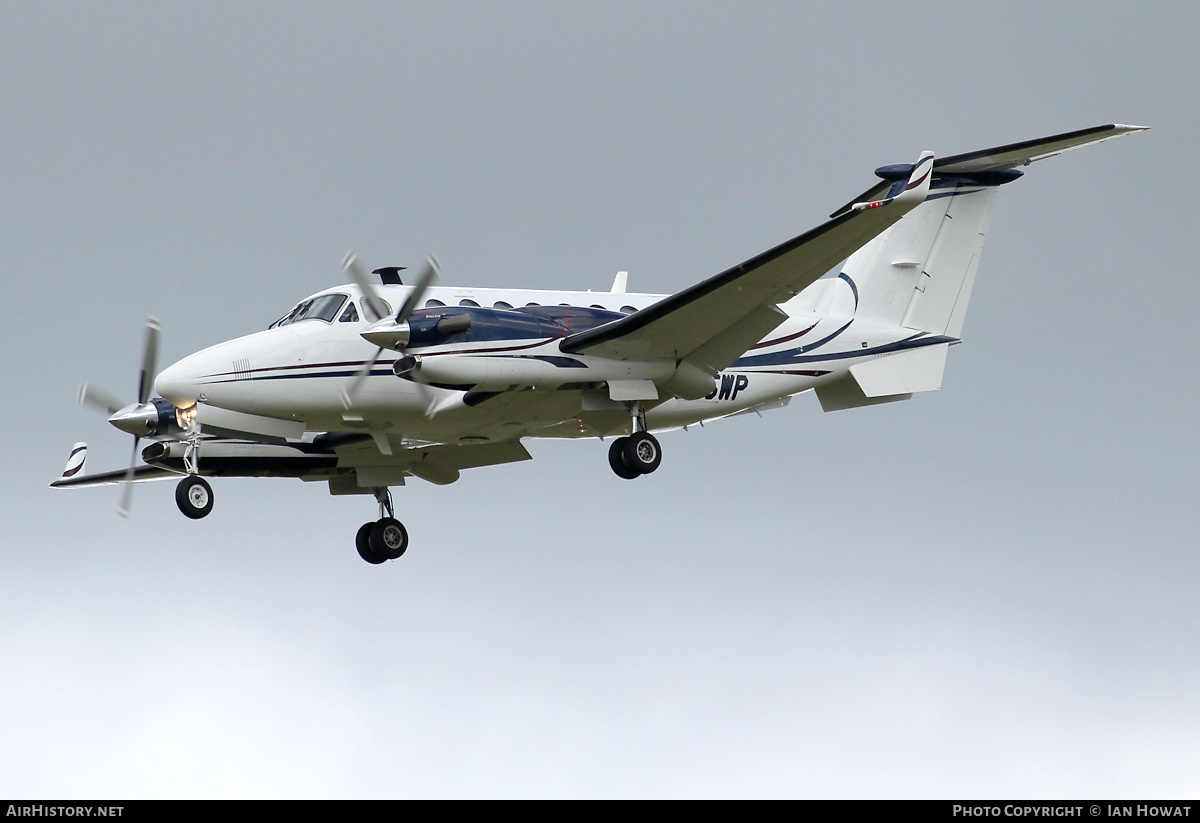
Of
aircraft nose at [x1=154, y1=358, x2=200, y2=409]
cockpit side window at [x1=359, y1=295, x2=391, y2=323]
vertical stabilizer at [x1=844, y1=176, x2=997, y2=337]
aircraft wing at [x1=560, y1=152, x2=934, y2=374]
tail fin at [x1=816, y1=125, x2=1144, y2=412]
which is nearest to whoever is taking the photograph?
aircraft wing at [x1=560, y1=152, x2=934, y2=374]

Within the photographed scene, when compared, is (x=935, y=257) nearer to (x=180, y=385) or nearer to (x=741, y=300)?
(x=741, y=300)

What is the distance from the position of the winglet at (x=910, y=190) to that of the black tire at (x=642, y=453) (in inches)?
160

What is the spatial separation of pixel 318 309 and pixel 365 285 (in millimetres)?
823

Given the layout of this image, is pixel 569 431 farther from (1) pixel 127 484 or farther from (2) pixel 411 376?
(1) pixel 127 484

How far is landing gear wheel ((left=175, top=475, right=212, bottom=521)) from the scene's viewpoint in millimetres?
18484

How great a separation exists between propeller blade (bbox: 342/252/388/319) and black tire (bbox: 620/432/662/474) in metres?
3.57

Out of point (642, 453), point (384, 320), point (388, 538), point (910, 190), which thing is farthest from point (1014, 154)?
point (388, 538)

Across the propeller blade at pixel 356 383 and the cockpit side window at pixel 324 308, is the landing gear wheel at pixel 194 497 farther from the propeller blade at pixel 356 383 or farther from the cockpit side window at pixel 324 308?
the cockpit side window at pixel 324 308

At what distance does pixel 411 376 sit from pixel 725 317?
4.13 metres

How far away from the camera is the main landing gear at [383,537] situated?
21.8m

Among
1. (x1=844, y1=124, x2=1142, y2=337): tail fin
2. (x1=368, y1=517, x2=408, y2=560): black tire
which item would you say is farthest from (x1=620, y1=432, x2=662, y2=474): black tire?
(x1=368, y1=517, x2=408, y2=560): black tire

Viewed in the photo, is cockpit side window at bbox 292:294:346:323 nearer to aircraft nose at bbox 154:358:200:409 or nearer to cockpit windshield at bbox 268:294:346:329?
cockpit windshield at bbox 268:294:346:329

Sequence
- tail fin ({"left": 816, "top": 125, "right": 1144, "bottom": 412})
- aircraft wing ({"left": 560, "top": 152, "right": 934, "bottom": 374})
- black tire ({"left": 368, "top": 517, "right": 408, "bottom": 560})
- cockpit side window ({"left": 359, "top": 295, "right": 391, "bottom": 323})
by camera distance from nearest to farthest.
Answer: aircraft wing ({"left": 560, "top": 152, "right": 934, "bottom": 374}), cockpit side window ({"left": 359, "top": 295, "right": 391, "bottom": 323}), tail fin ({"left": 816, "top": 125, "right": 1144, "bottom": 412}), black tire ({"left": 368, "top": 517, "right": 408, "bottom": 560})
